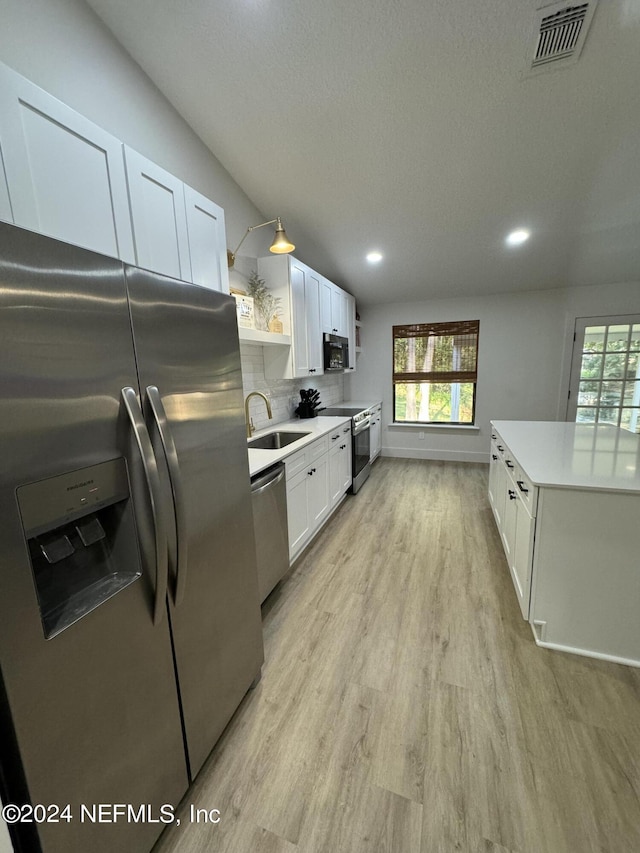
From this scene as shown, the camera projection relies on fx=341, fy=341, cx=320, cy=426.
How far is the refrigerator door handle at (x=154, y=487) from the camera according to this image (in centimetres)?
91

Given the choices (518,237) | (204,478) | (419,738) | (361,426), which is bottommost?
(419,738)

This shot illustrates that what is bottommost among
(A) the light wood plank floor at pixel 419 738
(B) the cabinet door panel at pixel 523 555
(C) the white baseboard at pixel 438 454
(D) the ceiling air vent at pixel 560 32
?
(A) the light wood plank floor at pixel 419 738

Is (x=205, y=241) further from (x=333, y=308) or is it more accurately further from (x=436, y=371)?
(x=436, y=371)

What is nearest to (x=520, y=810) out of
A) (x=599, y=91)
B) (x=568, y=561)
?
(x=568, y=561)

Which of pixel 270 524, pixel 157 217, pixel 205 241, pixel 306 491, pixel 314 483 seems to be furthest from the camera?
pixel 314 483

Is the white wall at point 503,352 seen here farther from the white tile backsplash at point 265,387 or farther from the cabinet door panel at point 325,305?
the cabinet door panel at point 325,305

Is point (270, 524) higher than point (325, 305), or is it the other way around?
point (325, 305)

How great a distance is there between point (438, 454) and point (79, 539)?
16.4ft

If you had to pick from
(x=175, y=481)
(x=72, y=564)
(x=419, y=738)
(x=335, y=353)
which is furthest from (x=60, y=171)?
(x=335, y=353)

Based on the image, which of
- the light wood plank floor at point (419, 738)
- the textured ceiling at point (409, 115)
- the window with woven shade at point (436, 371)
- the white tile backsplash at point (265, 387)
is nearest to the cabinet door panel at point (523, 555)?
the light wood plank floor at point (419, 738)

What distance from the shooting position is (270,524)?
2.05 meters

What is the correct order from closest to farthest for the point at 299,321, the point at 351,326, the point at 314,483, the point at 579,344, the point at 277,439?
1. the point at 314,483
2. the point at 277,439
3. the point at 299,321
4. the point at 579,344
5. the point at 351,326

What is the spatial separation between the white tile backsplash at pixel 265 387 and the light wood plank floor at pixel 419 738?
4.99 feet

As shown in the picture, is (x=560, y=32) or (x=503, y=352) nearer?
(x=560, y=32)
